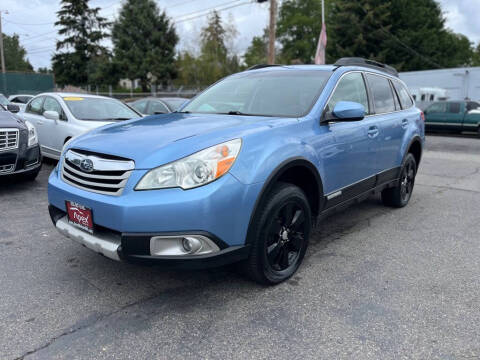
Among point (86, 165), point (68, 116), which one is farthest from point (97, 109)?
point (86, 165)

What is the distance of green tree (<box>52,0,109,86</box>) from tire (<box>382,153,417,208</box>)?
4286 centimetres

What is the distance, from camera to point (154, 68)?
122ft

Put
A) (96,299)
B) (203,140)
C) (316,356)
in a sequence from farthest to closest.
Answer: (96,299) < (203,140) < (316,356)

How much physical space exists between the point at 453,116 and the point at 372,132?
51.2ft

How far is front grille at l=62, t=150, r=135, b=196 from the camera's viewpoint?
254 centimetres

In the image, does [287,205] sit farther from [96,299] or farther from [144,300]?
[96,299]

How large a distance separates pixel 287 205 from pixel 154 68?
3670 centimetres

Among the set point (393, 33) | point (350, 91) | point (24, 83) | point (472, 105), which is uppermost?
point (393, 33)

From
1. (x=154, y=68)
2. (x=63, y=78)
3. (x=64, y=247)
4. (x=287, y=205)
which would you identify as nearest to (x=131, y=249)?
(x=287, y=205)

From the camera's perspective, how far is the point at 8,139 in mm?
5551

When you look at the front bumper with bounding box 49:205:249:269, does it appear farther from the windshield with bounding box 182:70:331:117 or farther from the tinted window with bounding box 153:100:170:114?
the tinted window with bounding box 153:100:170:114

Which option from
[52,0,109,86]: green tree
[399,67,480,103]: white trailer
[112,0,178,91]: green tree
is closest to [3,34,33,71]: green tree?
[52,0,109,86]: green tree

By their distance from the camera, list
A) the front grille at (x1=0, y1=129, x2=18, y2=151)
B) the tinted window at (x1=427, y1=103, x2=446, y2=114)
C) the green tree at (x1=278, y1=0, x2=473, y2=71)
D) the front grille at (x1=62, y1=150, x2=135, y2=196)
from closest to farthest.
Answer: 1. the front grille at (x1=62, y1=150, x2=135, y2=196)
2. the front grille at (x1=0, y1=129, x2=18, y2=151)
3. the tinted window at (x1=427, y1=103, x2=446, y2=114)
4. the green tree at (x1=278, y1=0, x2=473, y2=71)

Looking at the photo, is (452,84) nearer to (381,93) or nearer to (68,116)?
(381,93)
